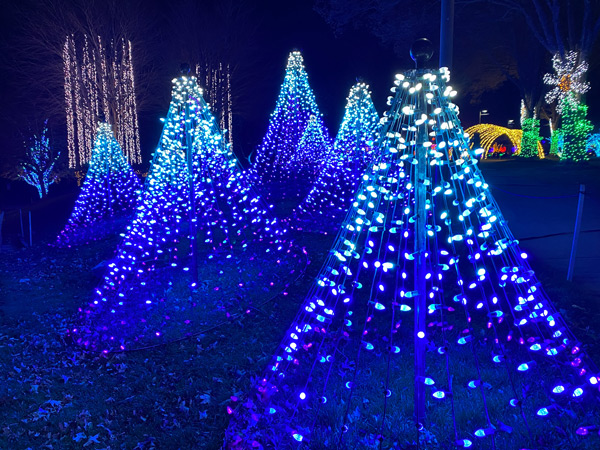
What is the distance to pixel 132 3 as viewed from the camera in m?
21.0

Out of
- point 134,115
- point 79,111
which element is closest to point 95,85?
point 79,111

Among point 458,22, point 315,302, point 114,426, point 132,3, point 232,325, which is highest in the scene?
point 132,3

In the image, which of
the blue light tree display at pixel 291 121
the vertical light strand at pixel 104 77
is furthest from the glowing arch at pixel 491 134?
the vertical light strand at pixel 104 77

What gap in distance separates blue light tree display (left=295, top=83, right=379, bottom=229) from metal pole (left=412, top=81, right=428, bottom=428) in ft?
22.8

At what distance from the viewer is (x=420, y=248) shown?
10.5 feet

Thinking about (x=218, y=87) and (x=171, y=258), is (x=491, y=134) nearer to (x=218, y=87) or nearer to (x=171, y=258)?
(x=218, y=87)

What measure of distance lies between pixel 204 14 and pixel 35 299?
Answer: 2121 cm

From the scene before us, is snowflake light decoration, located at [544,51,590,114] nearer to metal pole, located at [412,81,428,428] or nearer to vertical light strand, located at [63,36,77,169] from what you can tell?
metal pole, located at [412,81,428,428]

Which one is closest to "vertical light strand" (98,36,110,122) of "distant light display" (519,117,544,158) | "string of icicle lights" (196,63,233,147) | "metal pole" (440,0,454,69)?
"string of icicle lights" (196,63,233,147)

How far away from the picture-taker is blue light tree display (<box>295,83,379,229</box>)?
11555 millimetres

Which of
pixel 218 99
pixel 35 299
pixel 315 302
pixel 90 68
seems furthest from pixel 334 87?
pixel 315 302

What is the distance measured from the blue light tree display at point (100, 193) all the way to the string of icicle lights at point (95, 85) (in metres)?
6.89

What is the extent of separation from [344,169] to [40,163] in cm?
1885

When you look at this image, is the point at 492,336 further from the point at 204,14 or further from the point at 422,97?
the point at 204,14
